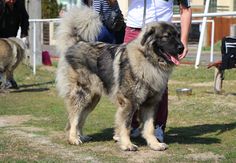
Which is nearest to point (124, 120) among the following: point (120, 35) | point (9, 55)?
point (120, 35)

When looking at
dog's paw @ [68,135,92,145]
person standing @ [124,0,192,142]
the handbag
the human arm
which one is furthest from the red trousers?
dog's paw @ [68,135,92,145]

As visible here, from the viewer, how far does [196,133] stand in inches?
278

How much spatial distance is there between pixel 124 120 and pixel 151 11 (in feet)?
4.36

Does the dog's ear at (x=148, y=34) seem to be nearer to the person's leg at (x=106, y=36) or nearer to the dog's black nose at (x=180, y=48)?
the dog's black nose at (x=180, y=48)

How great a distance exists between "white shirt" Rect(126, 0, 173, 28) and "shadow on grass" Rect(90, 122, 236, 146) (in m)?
1.45

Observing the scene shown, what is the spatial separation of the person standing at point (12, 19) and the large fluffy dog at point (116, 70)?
5.19 metres

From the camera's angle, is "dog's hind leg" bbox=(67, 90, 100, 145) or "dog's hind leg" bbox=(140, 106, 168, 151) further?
"dog's hind leg" bbox=(67, 90, 100, 145)

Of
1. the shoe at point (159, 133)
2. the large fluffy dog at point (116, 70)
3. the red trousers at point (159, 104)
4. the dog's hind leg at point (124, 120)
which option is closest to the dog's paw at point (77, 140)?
the large fluffy dog at point (116, 70)

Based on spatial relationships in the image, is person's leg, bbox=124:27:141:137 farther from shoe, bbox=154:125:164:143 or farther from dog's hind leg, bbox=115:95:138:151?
dog's hind leg, bbox=115:95:138:151

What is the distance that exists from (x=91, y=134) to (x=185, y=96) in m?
3.56

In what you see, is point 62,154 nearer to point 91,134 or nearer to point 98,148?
point 98,148

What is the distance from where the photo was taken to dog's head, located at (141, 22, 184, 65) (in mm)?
5676

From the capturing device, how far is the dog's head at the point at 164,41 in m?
5.68

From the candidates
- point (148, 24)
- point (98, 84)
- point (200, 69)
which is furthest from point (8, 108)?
point (200, 69)
